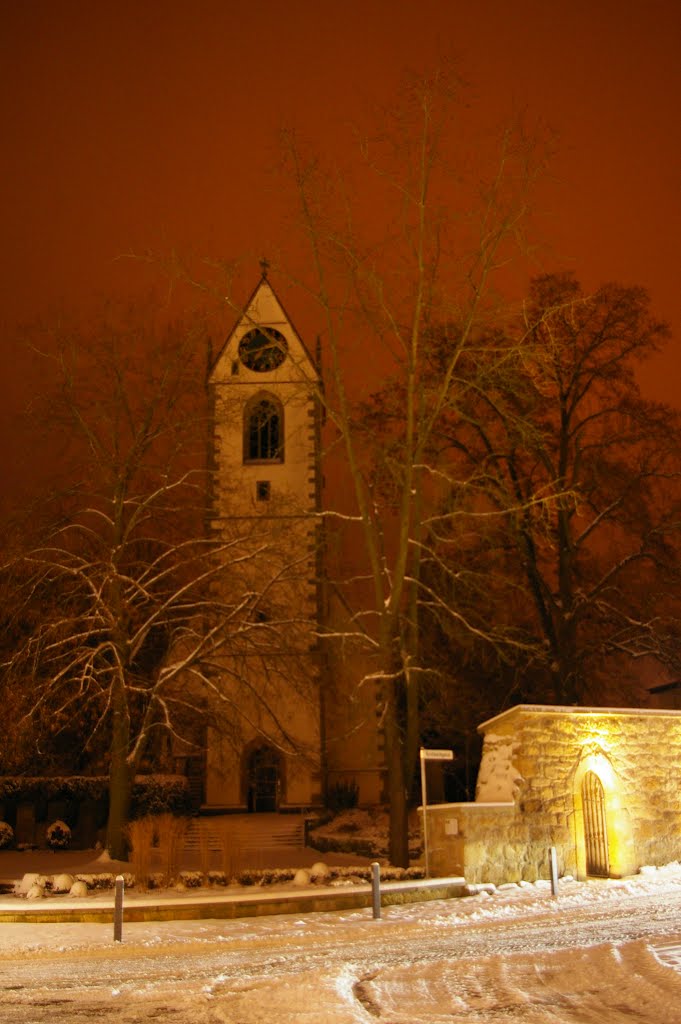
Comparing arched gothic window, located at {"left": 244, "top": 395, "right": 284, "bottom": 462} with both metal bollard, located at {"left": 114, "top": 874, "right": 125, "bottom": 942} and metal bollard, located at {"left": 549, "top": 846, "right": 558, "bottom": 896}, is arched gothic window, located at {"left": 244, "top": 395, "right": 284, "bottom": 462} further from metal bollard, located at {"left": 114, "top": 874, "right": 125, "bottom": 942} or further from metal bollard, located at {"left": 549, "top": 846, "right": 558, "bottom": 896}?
metal bollard, located at {"left": 114, "top": 874, "right": 125, "bottom": 942}

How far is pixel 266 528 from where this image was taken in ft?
81.7

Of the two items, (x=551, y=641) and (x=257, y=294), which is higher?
(x=257, y=294)

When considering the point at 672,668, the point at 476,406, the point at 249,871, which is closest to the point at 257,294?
the point at 476,406

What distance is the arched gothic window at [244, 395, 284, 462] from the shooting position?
116 feet

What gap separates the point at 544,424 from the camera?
83.9 ft

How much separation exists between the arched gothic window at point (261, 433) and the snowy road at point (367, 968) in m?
23.0

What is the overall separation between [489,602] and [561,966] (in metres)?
12.9

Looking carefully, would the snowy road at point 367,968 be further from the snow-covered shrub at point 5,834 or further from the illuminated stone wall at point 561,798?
the snow-covered shrub at point 5,834

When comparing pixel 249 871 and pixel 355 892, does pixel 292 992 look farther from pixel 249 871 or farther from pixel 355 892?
pixel 249 871

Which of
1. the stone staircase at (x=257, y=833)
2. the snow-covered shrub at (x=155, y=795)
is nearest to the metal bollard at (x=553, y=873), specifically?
the stone staircase at (x=257, y=833)

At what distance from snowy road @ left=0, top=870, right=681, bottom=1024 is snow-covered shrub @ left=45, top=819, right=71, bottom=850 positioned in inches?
531

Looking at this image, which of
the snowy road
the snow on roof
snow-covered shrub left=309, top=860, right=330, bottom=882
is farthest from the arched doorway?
the snowy road

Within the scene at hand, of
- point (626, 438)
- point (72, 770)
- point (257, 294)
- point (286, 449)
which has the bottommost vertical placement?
point (72, 770)

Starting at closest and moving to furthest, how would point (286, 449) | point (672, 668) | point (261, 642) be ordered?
point (261, 642), point (672, 668), point (286, 449)
